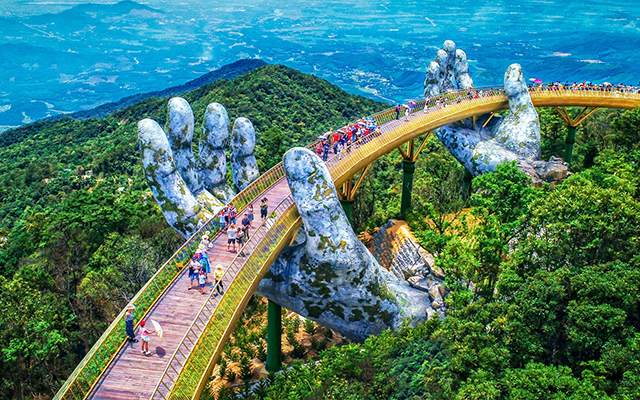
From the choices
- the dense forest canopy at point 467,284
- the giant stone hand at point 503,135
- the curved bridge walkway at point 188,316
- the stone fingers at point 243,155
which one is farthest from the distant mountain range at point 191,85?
the curved bridge walkway at point 188,316

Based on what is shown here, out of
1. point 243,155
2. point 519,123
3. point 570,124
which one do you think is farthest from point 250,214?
point 570,124

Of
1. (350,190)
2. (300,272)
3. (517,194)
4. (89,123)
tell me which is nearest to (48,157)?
(89,123)

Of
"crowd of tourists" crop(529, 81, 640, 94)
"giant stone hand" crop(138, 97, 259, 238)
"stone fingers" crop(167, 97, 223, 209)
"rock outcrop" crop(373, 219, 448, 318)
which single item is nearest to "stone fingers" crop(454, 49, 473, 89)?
"crowd of tourists" crop(529, 81, 640, 94)

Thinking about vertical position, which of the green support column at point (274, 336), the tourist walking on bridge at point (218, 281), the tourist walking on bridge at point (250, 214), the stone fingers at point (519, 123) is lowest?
the green support column at point (274, 336)

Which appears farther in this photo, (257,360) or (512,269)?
(257,360)

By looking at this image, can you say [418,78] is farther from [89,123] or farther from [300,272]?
[300,272]

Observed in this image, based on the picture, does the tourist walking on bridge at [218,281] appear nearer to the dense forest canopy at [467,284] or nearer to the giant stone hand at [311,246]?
the dense forest canopy at [467,284]

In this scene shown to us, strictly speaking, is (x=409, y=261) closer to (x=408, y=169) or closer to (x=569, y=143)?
(x=408, y=169)
